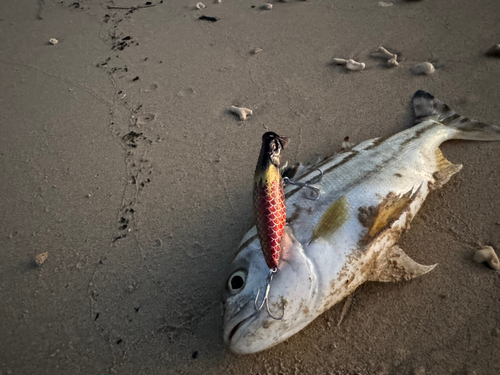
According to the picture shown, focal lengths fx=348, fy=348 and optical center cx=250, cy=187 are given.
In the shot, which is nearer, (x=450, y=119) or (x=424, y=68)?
(x=450, y=119)

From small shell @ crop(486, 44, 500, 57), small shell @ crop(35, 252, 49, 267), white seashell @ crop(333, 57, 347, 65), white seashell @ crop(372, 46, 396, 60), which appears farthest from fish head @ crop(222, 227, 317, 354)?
small shell @ crop(486, 44, 500, 57)

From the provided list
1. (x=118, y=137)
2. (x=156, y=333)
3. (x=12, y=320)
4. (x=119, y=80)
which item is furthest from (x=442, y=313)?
(x=119, y=80)

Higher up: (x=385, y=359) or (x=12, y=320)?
(x=385, y=359)

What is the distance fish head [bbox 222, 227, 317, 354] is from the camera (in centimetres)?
257

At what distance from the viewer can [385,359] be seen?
2.76 m

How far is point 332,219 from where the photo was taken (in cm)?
303

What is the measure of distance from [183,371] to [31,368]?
132 cm

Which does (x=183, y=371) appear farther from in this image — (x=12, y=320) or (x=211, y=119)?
(x=211, y=119)

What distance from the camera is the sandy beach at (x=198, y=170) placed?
2932 millimetres

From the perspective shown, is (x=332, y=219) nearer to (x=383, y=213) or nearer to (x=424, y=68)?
(x=383, y=213)

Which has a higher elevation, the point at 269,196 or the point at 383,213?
the point at 269,196

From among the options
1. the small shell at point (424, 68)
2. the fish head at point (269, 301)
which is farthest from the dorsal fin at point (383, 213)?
the small shell at point (424, 68)

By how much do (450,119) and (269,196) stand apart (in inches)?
132

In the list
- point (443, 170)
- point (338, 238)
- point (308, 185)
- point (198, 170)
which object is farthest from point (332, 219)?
point (198, 170)
